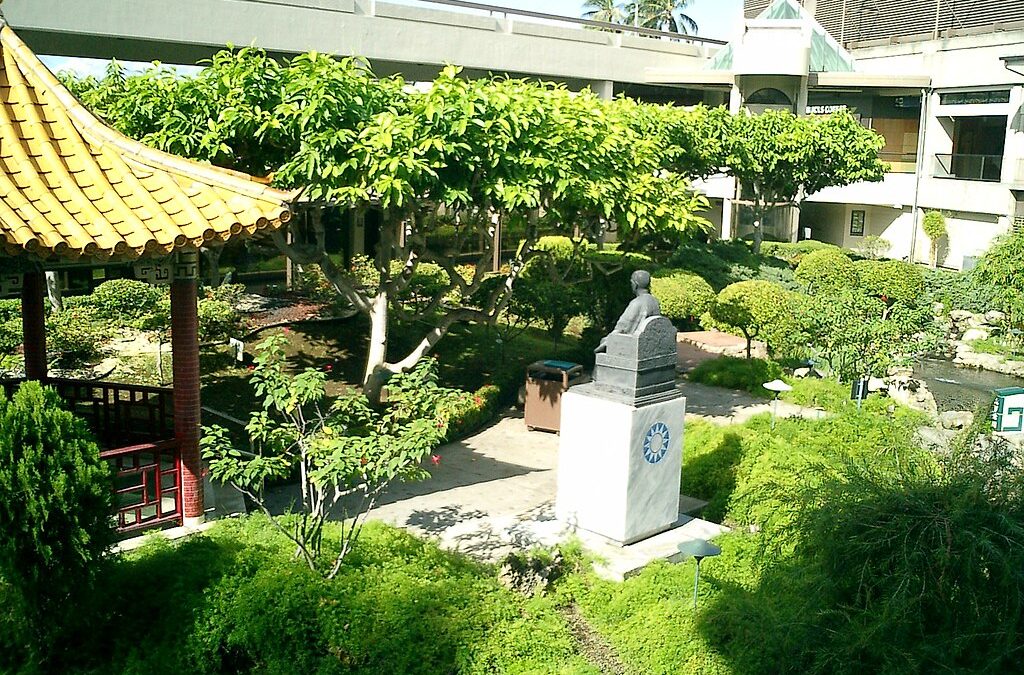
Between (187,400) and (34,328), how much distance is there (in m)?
2.34

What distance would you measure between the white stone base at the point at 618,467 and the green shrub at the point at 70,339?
297 inches

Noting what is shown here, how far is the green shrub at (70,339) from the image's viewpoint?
46.4ft

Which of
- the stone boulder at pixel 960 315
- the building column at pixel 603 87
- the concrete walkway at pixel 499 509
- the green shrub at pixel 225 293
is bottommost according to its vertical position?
the concrete walkway at pixel 499 509

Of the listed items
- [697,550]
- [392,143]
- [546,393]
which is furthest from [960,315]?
[697,550]

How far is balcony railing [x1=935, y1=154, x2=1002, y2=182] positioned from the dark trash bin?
76.4 ft

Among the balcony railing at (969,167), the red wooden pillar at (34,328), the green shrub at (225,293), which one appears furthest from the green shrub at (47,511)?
the balcony railing at (969,167)

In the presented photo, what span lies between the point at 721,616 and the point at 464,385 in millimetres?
8862

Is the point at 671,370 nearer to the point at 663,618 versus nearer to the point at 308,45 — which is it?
the point at 663,618

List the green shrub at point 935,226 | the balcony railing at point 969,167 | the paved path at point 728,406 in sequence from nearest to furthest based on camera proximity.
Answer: the paved path at point 728,406 < the balcony railing at point 969,167 < the green shrub at point 935,226

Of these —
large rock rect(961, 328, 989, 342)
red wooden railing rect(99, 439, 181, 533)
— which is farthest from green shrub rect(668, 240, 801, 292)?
red wooden railing rect(99, 439, 181, 533)

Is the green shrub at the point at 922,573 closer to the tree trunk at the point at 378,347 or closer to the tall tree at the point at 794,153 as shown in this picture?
the tree trunk at the point at 378,347

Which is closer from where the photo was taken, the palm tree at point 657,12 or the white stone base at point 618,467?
the white stone base at point 618,467

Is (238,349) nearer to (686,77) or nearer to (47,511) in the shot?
(47,511)

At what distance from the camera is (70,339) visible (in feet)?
46.5
